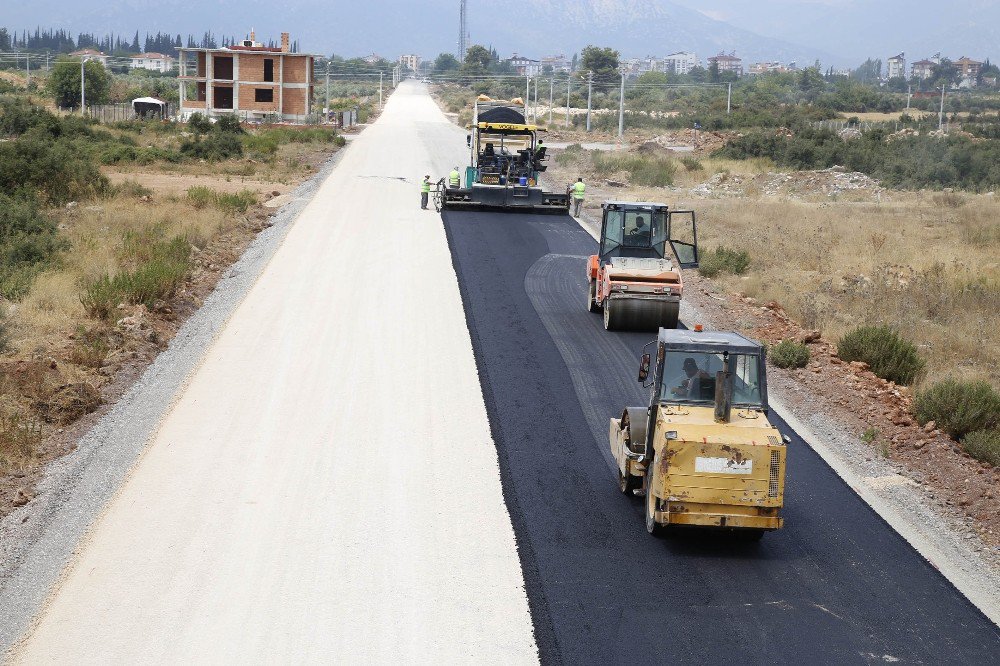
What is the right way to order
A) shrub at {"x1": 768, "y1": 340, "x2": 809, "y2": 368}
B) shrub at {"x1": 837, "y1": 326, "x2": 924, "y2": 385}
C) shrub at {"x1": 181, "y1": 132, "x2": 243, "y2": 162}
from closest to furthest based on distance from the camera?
1. shrub at {"x1": 837, "y1": 326, "x2": 924, "y2": 385}
2. shrub at {"x1": 768, "y1": 340, "x2": 809, "y2": 368}
3. shrub at {"x1": 181, "y1": 132, "x2": 243, "y2": 162}

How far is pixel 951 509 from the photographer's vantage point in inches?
494

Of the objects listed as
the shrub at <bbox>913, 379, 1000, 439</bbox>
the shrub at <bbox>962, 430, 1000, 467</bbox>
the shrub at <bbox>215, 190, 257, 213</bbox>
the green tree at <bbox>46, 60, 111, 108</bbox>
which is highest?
the green tree at <bbox>46, 60, 111, 108</bbox>

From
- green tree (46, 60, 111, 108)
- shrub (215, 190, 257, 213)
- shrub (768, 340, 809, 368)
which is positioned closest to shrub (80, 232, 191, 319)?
shrub (215, 190, 257, 213)

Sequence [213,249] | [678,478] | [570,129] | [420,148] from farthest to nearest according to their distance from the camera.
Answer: [570,129]
[420,148]
[213,249]
[678,478]

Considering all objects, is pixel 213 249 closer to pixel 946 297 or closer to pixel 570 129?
pixel 946 297

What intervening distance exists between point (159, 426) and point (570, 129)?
78547 mm

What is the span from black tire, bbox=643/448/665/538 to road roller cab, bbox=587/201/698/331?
26.7 ft

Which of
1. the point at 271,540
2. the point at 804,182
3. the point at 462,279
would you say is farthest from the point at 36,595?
the point at 804,182

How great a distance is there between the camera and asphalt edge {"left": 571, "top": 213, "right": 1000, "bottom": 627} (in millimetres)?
10398

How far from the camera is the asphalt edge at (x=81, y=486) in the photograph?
31.8 feet

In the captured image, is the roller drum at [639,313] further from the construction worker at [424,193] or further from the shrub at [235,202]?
the shrub at [235,202]

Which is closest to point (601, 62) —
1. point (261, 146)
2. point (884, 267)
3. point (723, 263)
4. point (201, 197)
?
point (261, 146)

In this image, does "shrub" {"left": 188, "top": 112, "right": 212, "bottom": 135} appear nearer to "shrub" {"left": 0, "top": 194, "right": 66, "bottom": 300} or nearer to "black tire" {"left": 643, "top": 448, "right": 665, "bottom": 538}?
"shrub" {"left": 0, "top": 194, "right": 66, "bottom": 300}

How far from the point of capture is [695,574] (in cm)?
1058
